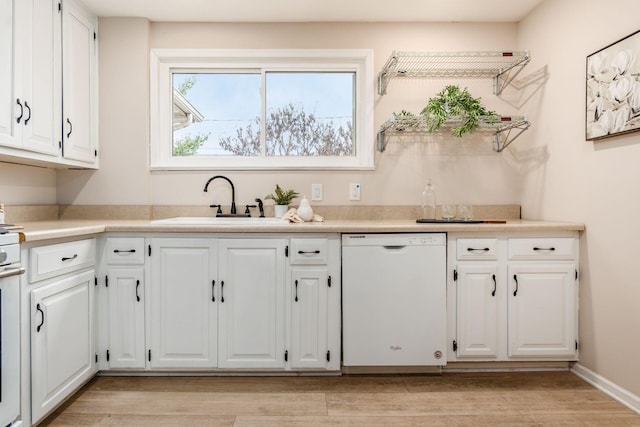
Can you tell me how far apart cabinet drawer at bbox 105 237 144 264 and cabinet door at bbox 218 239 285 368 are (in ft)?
1.51

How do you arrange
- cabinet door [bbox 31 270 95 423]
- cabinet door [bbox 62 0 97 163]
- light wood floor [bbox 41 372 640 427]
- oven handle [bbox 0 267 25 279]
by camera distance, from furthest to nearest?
cabinet door [bbox 62 0 97 163] < light wood floor [bbox 41 372 640 427] < cabinet door [bbox 31 270 95 423] < oven handle [bbox 0 267 25 279]

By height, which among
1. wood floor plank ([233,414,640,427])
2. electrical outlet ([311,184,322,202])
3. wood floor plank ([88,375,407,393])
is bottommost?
wood floor plank ([233,414,640,427])

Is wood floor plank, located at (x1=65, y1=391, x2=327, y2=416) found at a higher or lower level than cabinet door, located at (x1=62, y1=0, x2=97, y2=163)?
lower

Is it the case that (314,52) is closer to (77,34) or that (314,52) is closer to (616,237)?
(77,34)

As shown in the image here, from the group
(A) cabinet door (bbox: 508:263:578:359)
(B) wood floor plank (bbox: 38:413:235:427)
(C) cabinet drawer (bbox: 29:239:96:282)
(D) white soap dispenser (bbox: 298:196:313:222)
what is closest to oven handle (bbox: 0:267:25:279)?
(C) cabinet drawer (bbox: 29:239:96:282)

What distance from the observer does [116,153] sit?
276cm

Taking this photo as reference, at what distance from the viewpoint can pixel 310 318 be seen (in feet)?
7.30

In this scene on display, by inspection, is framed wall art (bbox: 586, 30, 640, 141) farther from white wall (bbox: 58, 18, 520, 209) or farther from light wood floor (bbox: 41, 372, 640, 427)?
light wood floor (bbox: 41, 372, 640, 427)

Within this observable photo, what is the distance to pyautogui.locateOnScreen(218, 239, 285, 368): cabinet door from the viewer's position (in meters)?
2.21

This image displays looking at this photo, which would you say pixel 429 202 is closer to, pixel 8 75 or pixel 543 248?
pixel 543 248

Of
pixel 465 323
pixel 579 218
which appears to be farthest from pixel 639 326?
pixel 465 323

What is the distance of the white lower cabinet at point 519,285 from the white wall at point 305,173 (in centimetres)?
66

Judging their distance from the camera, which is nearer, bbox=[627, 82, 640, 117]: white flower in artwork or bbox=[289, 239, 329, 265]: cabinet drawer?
bbox=[627, 82, 640, 117]: white flower in artwork

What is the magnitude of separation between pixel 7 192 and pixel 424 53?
110 inches
